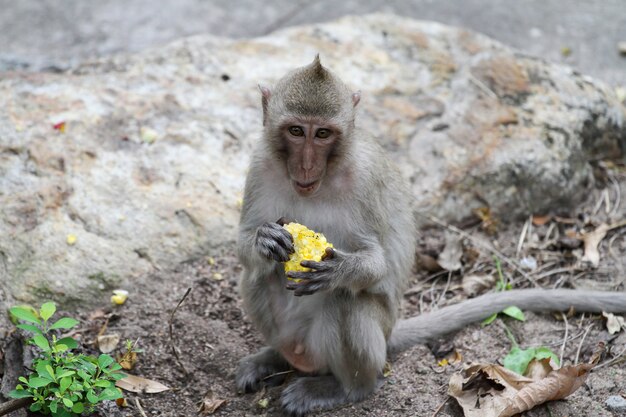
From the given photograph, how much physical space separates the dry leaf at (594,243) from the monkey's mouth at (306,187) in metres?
2.64

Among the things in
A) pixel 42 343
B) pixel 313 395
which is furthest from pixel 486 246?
pixel 42 343

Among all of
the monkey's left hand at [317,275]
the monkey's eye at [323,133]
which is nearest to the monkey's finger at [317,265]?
the monkey's left hand at [317,275]

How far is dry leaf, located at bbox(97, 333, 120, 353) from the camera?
15.4ft

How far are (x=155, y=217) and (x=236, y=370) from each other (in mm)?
1322

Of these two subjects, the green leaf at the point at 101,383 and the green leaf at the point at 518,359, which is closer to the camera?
the green leaf at the point at 101,383

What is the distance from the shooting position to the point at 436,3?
9.31 meters

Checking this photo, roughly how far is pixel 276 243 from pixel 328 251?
0.28m

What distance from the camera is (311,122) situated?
4.05 metres

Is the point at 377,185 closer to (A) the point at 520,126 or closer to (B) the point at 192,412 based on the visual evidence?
(B) the point at 192,412

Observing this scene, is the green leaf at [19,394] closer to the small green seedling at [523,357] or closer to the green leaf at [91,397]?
the green leaf at [91,397]

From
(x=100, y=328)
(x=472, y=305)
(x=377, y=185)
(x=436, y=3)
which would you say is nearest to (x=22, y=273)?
(x=100, y=328)

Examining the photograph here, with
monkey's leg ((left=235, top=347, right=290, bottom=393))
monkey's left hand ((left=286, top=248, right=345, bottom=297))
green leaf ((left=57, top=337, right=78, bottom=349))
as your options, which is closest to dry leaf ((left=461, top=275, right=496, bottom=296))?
monkey's leg ((left=235, top=347, right=290, bottom=393))

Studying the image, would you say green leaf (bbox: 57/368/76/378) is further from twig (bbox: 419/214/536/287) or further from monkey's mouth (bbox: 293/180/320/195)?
twig (bbox: 419/214/536/287)

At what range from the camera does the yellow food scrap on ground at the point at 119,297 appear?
197 inches
